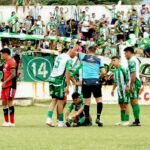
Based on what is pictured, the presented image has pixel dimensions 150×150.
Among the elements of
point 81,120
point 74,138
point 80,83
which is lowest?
point 81,120

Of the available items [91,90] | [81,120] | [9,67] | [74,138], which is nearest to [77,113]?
[81,120]

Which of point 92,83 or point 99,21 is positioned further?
point 99,21

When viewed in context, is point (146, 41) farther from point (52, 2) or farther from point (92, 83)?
point (52, 2)

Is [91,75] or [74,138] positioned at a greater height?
[91,75]

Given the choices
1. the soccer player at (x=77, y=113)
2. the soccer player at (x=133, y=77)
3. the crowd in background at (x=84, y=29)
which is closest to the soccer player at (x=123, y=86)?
the soccer player at (x=133, y=77)

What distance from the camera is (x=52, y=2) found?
57.0 meters

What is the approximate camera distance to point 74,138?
1520 cm

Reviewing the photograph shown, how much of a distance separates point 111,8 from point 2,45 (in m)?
6.38

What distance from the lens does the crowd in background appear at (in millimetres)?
36281

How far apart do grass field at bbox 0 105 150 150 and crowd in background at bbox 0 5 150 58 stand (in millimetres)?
15736

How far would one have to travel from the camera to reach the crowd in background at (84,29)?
119ft

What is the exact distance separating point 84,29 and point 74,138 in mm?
22748

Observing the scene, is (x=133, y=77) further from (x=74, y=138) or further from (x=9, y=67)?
(x=74, y=138)

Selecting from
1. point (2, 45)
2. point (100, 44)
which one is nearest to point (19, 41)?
point (2, 45)
